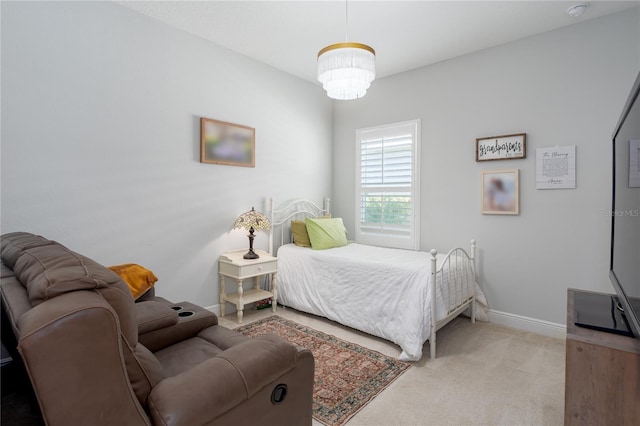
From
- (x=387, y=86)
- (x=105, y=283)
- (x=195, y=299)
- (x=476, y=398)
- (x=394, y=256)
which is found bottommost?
(x=476, y=398)

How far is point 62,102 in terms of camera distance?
237 centimetres

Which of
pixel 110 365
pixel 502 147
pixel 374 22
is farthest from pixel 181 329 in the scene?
pixel 502 147

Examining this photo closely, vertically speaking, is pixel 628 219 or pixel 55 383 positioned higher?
pixel 628 219

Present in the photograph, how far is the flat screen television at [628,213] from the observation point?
127cm

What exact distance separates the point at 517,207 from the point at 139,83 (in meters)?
3.51

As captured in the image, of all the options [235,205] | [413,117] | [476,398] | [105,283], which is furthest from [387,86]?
[105,283]

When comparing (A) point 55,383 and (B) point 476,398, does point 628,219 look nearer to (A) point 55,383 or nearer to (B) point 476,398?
(B) point 476,398

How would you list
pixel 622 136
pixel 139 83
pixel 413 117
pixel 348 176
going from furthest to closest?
pixel 348 176, pixel 413 117, pixel 139 83, pixel 622 136

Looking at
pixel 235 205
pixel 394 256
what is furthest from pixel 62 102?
pixel 394 256

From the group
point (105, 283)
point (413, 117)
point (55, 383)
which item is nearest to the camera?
point (55, 383)

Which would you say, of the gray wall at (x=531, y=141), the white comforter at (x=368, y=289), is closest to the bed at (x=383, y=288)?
the white comforter at (x=368, y=289)

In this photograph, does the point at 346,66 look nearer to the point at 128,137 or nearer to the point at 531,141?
the point at 128,137

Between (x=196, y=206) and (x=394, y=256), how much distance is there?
197cm

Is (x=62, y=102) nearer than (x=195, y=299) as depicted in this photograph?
Yes
